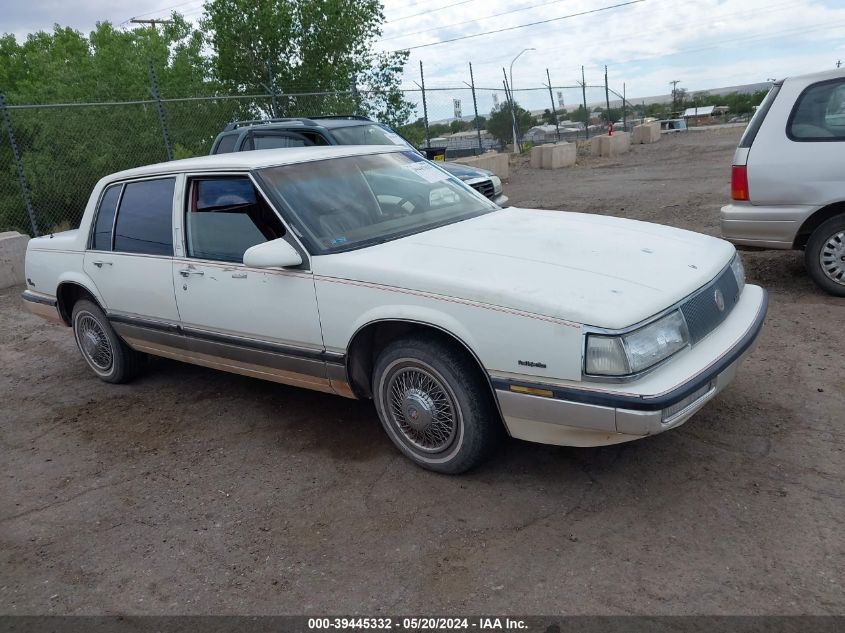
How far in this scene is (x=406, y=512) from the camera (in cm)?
359

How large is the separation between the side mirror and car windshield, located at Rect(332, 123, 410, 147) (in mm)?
5974

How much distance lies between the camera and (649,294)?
10.9 ft

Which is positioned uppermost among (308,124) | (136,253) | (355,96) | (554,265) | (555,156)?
(355,96)

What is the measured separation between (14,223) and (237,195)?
1415 cm

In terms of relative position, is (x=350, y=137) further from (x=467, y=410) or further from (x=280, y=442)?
(x=467, y=410)

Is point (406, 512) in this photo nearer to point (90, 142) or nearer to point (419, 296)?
point (419, 296)

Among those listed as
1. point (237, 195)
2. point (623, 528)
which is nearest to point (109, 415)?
point (237, 195)

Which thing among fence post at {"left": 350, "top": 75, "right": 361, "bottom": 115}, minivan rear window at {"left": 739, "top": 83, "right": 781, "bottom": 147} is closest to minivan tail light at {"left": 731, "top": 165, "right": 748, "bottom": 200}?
minivan rear window at {"left": 739, "top": 83, "right": 781, "bottom": 147}

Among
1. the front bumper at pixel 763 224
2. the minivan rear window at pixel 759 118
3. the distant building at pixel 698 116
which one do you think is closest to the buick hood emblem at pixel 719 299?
the front bumper at pixel 763 224

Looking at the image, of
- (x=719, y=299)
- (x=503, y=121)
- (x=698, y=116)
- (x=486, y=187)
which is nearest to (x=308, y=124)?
(x=486, y=187)

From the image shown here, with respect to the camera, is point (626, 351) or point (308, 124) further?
point (308, 124)

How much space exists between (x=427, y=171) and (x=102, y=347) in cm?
290

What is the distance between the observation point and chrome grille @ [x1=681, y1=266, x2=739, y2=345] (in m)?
3.45

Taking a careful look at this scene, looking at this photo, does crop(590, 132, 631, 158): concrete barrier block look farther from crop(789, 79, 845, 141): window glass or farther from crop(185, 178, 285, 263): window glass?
crop(185, 178, 285, 263): window glass
